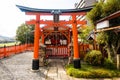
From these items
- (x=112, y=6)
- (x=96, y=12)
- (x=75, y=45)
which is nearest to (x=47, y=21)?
(x=75, y=45)

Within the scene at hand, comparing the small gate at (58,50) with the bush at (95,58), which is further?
the small gate at (58,50)

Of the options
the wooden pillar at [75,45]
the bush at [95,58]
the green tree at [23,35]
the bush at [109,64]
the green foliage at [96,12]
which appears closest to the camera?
the bush at [109,64]

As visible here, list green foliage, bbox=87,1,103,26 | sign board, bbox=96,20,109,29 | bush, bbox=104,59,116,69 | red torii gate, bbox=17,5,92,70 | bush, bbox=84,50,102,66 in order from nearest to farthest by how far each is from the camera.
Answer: sign board, bbox=96,20,109,29 < bush, bbox=104,59,116,69 < bush, bbox=84,50,102,66 < red torii gate, bbox=17,5,92,70 < green foliage, bbox=87,1,103,26

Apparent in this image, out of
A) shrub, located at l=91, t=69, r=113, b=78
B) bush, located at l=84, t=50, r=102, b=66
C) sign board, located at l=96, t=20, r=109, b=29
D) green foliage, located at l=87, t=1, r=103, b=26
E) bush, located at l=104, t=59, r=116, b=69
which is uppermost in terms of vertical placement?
green foliage, located at l=87, t=1, r=103, b=26

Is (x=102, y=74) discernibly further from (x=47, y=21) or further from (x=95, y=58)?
(x=47, y=21)

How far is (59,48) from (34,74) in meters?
9.24

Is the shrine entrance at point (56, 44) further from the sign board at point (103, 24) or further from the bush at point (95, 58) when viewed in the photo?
the sign board at point (103, 24)

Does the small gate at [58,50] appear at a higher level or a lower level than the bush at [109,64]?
higher

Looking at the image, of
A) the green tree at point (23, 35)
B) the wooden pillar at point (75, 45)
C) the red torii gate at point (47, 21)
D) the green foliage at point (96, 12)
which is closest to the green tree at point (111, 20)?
the green foliage at point (96, 12)

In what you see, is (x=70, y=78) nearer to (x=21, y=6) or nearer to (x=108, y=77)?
(x=108, y=77)

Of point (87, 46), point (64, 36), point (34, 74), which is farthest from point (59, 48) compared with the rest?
point (34, 74)

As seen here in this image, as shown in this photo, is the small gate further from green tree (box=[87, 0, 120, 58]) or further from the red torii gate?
the red torii gate

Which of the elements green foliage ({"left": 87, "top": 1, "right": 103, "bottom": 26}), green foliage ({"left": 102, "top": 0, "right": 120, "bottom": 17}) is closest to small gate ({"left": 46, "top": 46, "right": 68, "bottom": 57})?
green foliage ({"left": 87, "top": 1, "right": 103, "bottom": 26})

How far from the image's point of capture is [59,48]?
20.5m
